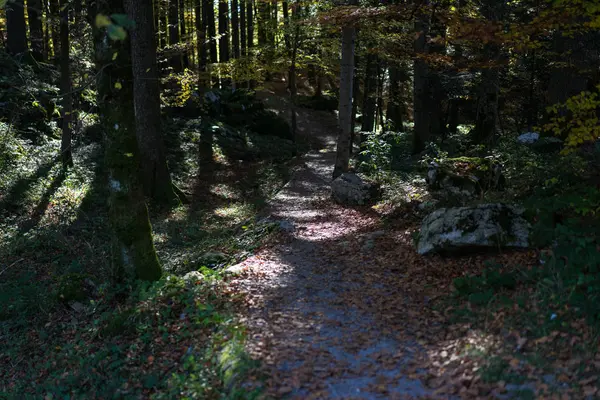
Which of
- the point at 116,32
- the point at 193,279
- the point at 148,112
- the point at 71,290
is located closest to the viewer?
the point at 116,32

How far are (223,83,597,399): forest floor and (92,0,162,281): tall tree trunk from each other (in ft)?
5.68

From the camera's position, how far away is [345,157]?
1540 centimetres

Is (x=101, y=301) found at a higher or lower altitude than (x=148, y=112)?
lower

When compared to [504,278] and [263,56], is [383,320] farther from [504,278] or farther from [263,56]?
[263,56]

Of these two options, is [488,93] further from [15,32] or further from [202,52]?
[15,32]

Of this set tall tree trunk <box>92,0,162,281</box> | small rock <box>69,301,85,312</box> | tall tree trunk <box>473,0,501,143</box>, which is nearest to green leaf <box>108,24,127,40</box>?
tall tree trunk <box>92,0,162,281</box>

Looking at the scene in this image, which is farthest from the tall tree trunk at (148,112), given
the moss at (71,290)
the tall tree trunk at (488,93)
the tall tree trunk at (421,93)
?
the tall tree trunk at (488,93)

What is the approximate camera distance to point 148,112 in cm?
1422

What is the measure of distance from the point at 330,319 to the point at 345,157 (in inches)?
375

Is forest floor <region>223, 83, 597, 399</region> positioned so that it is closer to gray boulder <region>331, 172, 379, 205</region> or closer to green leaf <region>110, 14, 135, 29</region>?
gray boulder <region>331, 172, 379, 205</region>

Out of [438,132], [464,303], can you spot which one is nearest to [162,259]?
[464,303]

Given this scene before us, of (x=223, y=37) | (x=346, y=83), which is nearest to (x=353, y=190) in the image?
(x=346, y=83)

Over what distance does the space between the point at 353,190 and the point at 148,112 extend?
21.5 feet

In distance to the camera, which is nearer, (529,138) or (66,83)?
(529,138)
